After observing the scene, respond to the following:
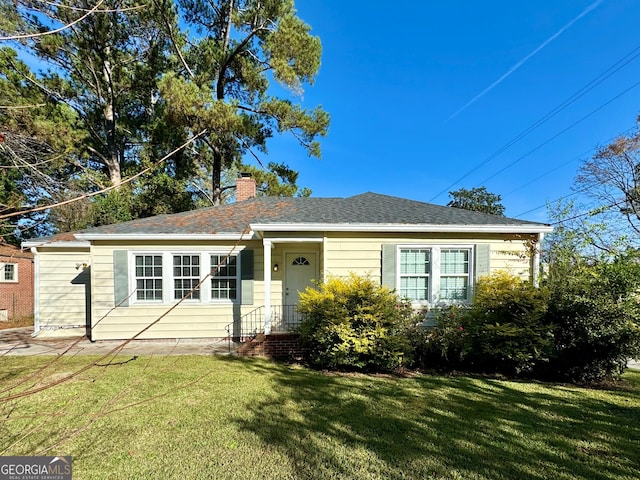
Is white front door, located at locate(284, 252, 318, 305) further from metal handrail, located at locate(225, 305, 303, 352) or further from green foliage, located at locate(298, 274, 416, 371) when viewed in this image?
green foliage, located at locate(298, 274, 416, 371)

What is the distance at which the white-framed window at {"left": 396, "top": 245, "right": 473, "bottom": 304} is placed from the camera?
26.1 ft

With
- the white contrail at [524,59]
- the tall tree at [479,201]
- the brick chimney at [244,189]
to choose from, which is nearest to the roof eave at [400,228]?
the brick chimney at [244,189]

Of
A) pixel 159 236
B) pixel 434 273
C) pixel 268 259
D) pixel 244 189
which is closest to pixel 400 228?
pixel 434 273

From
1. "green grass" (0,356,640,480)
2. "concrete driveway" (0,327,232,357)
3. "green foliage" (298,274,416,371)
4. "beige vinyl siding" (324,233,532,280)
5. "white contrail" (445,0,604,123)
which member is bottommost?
"concrete driveway" (0,327,232,357)

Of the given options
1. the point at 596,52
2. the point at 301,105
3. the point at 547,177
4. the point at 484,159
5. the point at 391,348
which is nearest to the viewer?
the point at 391,348

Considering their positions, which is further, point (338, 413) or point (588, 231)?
point (588, 231)

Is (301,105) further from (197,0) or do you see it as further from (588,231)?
(588,231)

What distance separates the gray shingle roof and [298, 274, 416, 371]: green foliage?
6.22ft

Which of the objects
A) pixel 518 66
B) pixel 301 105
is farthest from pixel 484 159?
pixel 301 105

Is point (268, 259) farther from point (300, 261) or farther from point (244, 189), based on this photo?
point (244, 189)

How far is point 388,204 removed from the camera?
1012 cm

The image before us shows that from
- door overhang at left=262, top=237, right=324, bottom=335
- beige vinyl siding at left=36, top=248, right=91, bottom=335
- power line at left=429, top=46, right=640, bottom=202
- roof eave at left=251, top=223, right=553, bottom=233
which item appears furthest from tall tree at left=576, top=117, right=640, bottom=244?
beige vinyl siding at left=36, top=248, right=91, bottom=335

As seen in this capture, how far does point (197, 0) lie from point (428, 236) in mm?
16640

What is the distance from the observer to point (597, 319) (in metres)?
5.64
